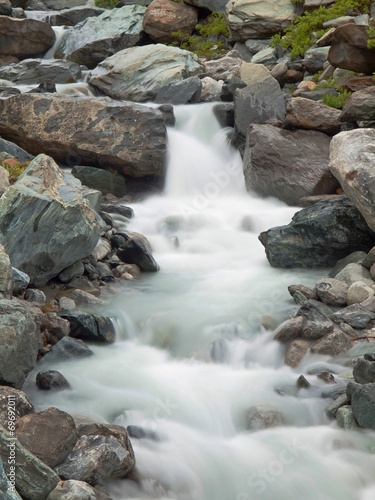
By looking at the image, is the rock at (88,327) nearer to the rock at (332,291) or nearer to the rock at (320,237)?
the rock at (332,291)

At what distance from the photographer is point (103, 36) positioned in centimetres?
2116

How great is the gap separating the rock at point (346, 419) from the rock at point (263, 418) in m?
0.48

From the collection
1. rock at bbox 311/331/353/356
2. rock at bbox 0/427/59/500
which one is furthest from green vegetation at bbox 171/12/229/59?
rock at bbox 0/427/59/500

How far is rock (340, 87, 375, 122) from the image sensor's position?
12.3 metres

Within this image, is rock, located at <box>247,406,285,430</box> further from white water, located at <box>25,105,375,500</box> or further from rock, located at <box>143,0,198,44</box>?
rock, located at <box>143,0,198,44</box>

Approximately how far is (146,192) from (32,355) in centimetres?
768

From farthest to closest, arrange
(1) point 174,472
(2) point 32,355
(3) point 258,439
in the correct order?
(2) point 32,355, (3) point 258,439, (1) point 174,472

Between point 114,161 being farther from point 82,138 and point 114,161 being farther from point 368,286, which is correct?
point 368,286

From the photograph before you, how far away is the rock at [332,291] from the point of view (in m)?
8.20

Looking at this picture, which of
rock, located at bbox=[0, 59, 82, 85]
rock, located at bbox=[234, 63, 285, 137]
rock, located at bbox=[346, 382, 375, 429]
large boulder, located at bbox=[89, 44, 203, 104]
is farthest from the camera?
rock, located at bbox=[0, 59, 82, 85]

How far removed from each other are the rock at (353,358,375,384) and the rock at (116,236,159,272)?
13.9 ft

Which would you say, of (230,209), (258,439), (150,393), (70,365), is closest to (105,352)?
(70,365)

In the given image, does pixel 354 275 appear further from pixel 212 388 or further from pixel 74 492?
pixel 74 492

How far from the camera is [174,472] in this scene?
17.2 ft
